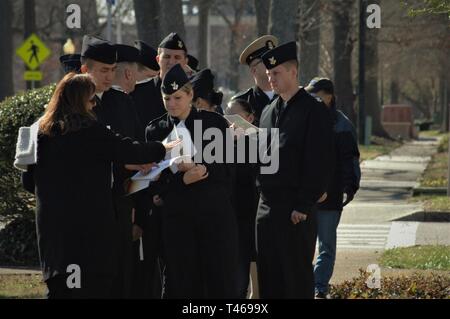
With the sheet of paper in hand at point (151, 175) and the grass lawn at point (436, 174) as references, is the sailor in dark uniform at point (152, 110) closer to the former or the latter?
the sheet of paper in hand at point (151, 175)

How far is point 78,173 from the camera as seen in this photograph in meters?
7.27

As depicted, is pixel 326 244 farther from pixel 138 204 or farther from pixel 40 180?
pixel 40 180

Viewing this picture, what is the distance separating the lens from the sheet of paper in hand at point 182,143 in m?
7.86

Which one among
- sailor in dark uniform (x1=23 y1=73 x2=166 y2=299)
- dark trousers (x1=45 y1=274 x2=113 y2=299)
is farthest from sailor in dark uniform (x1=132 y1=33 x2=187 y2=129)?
dark trousers (x1=45 y1=274 x2=113 y2=299)

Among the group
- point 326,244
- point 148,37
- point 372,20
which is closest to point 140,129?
point 326,244

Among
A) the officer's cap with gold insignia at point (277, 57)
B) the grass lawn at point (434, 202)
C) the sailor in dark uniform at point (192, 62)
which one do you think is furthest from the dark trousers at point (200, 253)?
the grass lawn at point (434, 202)

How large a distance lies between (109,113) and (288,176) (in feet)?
4.50

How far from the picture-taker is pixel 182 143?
788 cm

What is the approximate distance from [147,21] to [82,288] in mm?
17519

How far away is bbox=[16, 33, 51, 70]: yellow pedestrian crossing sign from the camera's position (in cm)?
3167

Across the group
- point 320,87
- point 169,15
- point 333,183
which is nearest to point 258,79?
point 320,87

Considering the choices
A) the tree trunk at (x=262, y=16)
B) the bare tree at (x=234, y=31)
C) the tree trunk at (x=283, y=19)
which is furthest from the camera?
the bare tree at (x=234, y=31)

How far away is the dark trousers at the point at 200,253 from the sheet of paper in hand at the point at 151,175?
0.28m

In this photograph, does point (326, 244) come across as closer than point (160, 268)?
No
